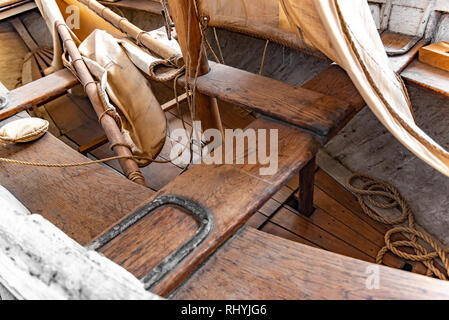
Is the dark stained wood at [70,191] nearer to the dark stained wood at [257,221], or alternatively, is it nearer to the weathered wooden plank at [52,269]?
the weathered wooden plank at [52,269]

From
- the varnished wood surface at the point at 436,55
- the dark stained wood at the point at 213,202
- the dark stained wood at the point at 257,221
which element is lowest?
the dark stained wood at the point at 257,221

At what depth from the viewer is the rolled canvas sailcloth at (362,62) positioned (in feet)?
4.13

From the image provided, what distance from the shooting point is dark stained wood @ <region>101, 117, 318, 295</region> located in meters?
1.04

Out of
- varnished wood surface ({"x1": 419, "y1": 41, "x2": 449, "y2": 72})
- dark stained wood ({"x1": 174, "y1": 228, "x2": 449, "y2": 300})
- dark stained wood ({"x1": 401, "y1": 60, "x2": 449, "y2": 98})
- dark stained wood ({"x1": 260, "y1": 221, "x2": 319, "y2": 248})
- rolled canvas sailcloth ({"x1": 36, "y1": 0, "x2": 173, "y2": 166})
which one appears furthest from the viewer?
rolled canvas sailcloth ({"x1": 36, "y1": 0, "x2": 173, "y2": 166})

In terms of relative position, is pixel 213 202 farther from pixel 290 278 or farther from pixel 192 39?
pixel 192 39

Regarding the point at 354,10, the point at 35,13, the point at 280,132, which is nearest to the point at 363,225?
the point at 280,132

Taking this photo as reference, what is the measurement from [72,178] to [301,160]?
1128 mm

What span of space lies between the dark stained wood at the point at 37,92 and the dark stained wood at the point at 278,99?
1106mm

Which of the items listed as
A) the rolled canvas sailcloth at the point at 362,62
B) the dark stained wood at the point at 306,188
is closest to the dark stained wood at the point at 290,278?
the rolled canvas sailcloth at the point at 362,62

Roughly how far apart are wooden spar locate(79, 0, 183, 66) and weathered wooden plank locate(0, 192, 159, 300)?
1504 mm

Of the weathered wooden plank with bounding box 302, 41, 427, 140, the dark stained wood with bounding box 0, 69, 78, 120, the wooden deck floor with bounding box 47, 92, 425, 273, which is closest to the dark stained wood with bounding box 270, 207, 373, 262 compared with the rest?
the wooden deck floor with bounding box 47, 92, 425, 273

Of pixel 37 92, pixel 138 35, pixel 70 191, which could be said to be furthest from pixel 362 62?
pixel 37 92

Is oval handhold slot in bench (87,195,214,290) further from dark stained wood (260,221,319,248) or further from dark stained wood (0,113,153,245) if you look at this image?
dark stained wood (260,221,319,248)

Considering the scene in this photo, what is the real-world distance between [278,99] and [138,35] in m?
1.50
